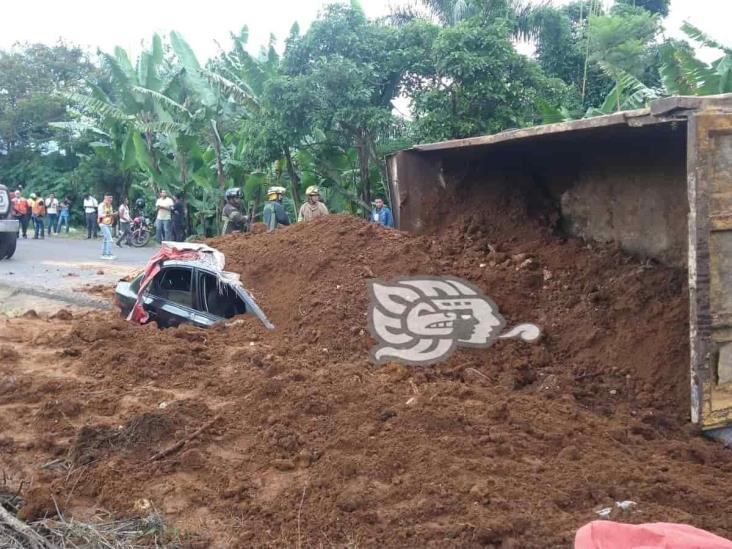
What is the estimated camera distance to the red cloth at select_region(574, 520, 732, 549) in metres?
2.23

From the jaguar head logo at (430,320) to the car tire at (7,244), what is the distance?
12285mm

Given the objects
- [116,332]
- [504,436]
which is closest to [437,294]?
[504,436]

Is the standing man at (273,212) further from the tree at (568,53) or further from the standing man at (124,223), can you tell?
the standing man at (124,223)

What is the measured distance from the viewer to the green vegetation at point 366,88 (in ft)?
43.2

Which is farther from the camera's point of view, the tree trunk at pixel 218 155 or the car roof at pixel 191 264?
the tree trunk at pixel 218 155

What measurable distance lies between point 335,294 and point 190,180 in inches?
537

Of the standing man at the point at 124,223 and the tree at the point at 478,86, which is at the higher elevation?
the tree at the point at 478,86

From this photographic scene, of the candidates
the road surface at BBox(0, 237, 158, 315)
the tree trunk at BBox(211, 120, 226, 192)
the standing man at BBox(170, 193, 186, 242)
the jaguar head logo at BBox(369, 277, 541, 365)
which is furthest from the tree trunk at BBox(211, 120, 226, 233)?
the jaguar head logo at BBox(369, 277, 541, 365)

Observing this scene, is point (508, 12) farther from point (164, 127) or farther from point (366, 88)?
point (164, 127)

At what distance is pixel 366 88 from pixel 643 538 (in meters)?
12.3

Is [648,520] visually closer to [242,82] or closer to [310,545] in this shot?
[310,545]

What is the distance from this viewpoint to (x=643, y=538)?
2283 millimetres

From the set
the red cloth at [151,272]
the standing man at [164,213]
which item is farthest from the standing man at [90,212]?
the red cloth at [151,272]

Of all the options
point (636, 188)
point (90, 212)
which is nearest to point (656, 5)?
point (636, 188)
